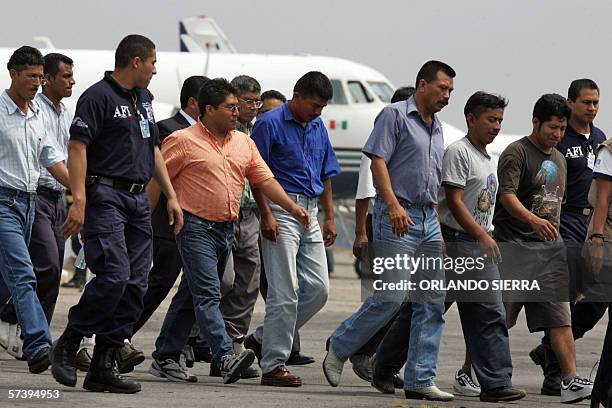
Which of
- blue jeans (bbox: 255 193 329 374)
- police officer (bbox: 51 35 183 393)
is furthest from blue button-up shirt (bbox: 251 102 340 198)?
police officer (bbox: 51 35 183 393)

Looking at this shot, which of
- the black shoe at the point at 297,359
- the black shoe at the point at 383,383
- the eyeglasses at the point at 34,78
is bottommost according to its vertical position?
the black shoe at the point at 297,359

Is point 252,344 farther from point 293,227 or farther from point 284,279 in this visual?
point 293,227

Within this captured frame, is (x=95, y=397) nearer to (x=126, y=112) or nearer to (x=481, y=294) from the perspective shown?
(x=126, y=112)

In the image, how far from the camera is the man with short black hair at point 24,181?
9.61 meters

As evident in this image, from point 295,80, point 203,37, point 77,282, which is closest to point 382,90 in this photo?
point 295,80

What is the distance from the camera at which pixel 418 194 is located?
957 cm

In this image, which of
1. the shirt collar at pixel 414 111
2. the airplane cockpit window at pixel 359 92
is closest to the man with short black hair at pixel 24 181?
the shirt collar at pixel 414 111

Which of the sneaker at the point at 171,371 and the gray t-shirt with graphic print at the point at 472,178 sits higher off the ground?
the gray t-shirt with graphic print at the point at 472,178

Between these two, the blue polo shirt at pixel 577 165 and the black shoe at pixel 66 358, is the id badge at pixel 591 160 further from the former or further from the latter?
the black shoe at pixel 66 358

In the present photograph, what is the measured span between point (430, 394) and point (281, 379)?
3.48ft

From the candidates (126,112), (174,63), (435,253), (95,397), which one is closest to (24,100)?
(126,112)

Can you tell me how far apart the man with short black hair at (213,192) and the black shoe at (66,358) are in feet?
2.87

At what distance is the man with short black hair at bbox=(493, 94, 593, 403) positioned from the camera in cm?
995

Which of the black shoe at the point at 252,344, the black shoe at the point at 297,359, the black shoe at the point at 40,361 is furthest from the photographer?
the black shoe at the point at 297,359
